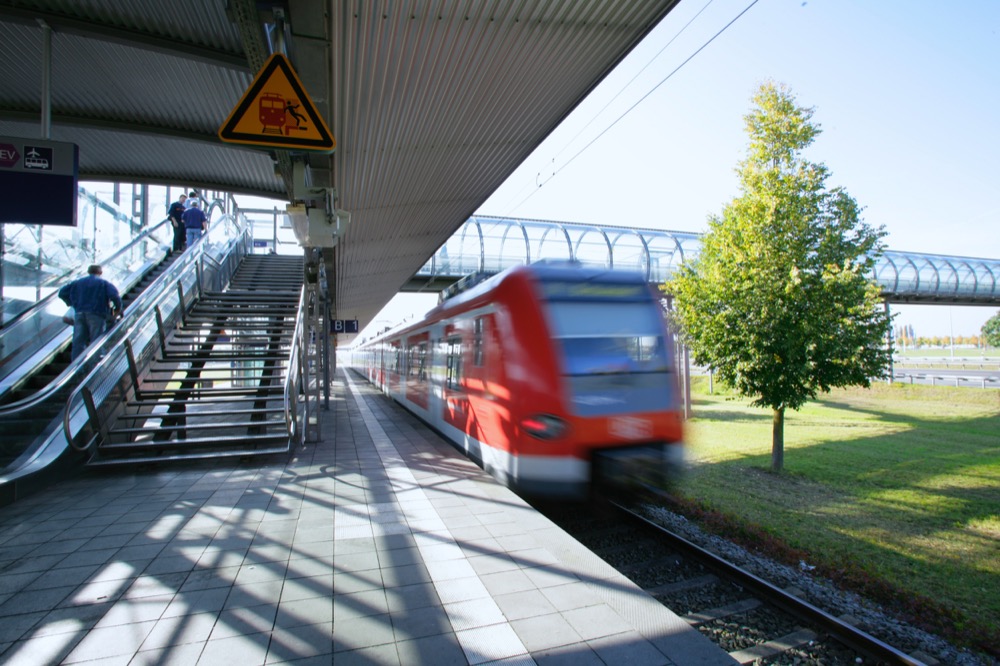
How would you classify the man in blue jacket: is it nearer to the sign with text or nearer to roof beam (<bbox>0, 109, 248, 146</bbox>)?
roof beam (<bbox>0, 109, 248, 146</bbox>)

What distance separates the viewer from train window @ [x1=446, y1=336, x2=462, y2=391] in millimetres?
7762

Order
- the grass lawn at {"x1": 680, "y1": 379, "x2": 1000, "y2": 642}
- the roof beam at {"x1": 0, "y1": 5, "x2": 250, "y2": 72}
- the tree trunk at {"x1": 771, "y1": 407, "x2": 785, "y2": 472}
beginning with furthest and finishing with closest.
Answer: the tree trunk at {"x1": 771, "y1": 407, "x2": 785, "y2": 472} < the roof beam at {"x1": 0, "y1": 5, "x2": 250, "y2": 72} < the grass lawn at {"x1": 680, "y1": 379, "x2": 1000, "y2": 642}

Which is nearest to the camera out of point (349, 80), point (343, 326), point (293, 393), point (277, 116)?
point (277, 116)

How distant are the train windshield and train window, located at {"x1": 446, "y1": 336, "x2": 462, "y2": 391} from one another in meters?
2.61

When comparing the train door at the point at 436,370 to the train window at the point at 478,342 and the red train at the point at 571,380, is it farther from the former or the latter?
the red train at the point at 571,380

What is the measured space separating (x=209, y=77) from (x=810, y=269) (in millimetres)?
10211

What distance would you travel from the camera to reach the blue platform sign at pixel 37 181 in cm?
538

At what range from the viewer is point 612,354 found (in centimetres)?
561

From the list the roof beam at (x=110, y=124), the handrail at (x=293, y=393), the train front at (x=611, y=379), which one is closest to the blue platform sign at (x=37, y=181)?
the handrail at (x=293, y=393)

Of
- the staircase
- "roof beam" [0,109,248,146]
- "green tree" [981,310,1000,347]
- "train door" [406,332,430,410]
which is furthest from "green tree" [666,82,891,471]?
"green tree" [981,310,1000,347]

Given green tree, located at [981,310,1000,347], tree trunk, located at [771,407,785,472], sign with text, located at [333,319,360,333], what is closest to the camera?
tree trunk, located at [771,407,785,472]

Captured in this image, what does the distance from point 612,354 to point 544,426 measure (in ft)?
3.75

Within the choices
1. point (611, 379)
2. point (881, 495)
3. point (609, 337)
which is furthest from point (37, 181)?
point (881, 495)

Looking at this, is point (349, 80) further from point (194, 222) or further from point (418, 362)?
point (194, 222)
